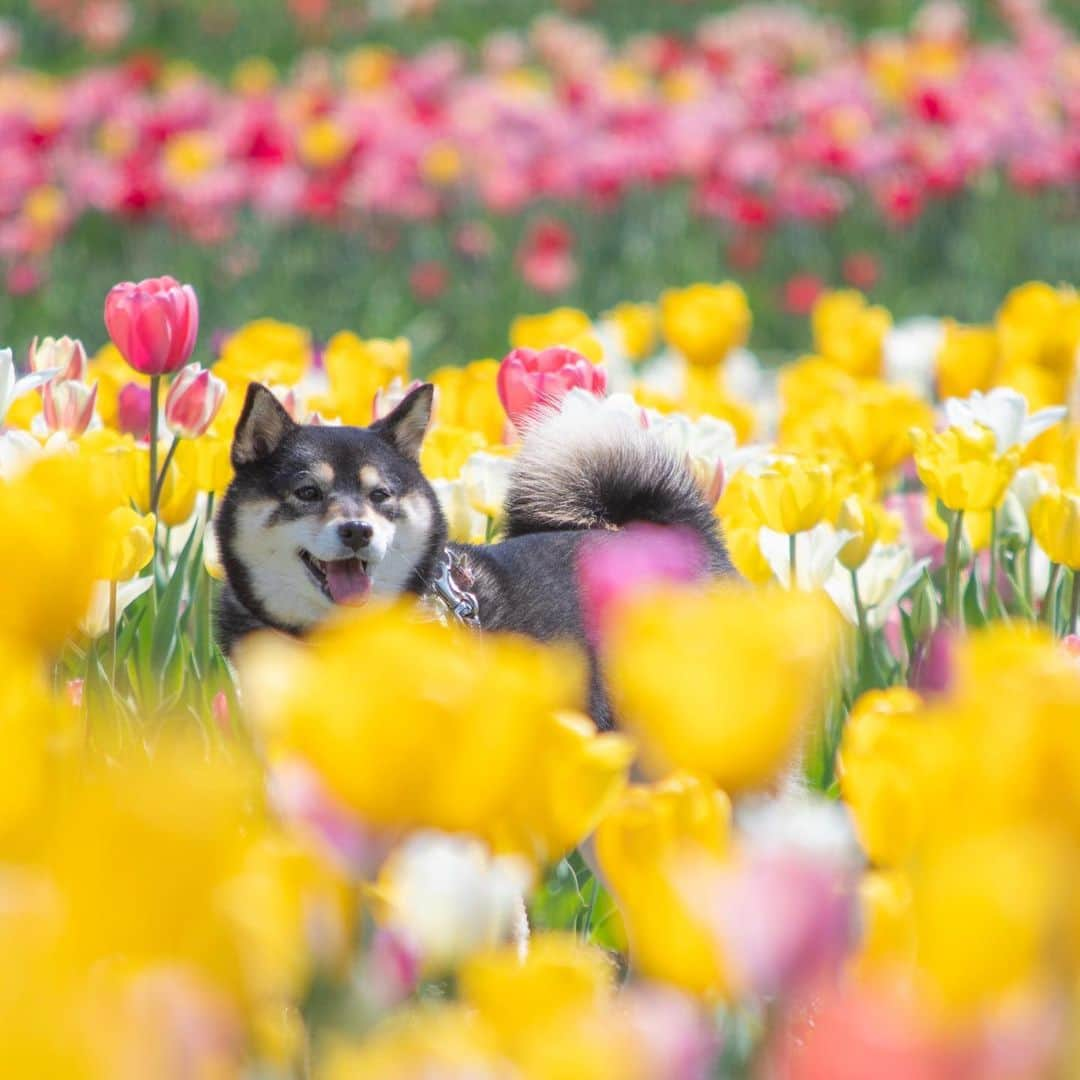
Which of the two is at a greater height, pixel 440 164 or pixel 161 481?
pixel 440 164

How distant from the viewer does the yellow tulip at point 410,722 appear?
0.72m

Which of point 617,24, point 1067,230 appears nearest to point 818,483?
point 1067,230

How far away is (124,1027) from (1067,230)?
7.42 m

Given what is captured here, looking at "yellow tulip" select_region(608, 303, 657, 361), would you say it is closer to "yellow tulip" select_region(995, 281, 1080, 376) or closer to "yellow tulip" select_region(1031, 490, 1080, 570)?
"yellow tulip" select_region(995, 281, 1080, 376)

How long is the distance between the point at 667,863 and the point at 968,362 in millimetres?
2789

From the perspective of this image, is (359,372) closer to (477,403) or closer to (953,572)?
(477,403)

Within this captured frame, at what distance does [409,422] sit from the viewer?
9.45 ft

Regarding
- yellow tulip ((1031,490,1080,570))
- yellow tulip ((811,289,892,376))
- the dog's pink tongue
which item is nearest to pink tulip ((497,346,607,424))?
the dog's pink tongue

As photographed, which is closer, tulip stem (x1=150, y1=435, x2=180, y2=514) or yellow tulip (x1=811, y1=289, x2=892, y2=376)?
tulip stem (x1=150, y1=435, x2=180, y2=514)

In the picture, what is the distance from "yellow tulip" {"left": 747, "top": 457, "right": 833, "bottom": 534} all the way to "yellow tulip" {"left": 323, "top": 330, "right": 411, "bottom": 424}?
3.41ft

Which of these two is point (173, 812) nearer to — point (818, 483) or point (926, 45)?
point (818, 483)

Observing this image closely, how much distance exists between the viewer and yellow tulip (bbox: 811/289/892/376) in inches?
153

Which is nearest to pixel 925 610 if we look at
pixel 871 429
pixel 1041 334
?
pixel 871 429

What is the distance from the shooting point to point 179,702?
217cm
